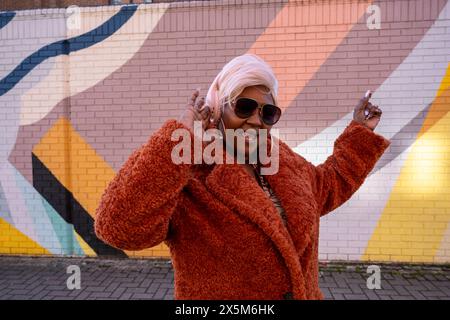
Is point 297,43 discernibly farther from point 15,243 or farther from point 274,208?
point 15,243

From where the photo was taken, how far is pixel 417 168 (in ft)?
15.0

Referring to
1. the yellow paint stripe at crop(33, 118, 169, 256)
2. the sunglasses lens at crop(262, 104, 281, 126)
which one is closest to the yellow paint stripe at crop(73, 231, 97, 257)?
the yellow paint stripe at crop(33, 118, 169, 256)

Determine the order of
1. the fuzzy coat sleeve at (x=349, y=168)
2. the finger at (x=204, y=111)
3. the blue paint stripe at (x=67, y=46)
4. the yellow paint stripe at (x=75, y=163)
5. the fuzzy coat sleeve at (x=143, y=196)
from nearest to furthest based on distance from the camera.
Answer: the fuzzy coat sleeve at (x=143, y=196) → the finger at (x=204, y=111) → the fuzzy coat sleeve at (x=349, y=168) → the blue paint stripe at (x=67, y=46) → the yellow paint stripe at (x=75, y=163)

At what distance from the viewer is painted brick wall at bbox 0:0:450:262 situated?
4527 millimetres

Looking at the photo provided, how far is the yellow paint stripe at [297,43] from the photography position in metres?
4.59

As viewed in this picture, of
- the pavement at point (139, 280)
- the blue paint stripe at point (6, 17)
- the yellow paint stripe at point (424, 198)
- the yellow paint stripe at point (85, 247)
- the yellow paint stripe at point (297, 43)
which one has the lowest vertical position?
the pavement at point (139, 280)

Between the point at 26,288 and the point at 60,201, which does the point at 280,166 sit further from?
the point at 60,201

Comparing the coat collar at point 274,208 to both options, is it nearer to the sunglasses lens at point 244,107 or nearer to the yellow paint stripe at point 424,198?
the sunglasses lens at point 244,107

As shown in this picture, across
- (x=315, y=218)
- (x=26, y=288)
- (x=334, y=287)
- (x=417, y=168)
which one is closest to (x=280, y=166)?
(x=315, y=218)

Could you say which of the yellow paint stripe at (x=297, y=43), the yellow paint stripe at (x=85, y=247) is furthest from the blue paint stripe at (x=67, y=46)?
the yellow paint stripe at (x=85, y=247)

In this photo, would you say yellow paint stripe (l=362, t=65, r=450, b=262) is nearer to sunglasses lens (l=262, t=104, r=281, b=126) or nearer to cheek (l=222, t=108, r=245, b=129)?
sunglasses lens (l=262, t=104, r=281, b=126)

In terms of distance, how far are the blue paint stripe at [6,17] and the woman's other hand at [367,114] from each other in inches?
205

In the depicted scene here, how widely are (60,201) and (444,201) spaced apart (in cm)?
514

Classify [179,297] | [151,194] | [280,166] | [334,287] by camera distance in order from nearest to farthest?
1. [151,194]
2. [179,297]
3. [280,166]
4. [334,287]
